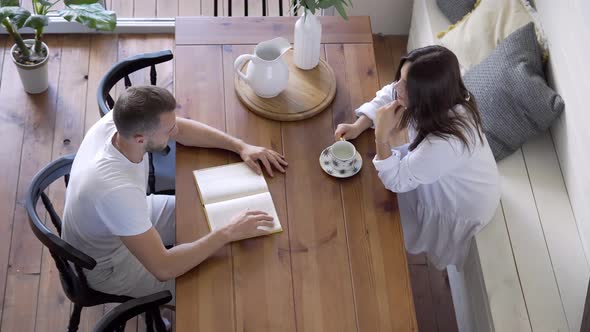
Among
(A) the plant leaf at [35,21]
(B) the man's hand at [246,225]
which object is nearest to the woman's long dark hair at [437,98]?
(B) the man's hand at [246,225]

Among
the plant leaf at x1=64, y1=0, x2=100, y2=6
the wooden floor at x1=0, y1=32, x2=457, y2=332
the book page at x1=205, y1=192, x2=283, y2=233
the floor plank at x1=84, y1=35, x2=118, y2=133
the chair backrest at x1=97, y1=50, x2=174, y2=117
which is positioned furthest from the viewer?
the floor plank at x1=84, y1=35, x2=118, y2=133

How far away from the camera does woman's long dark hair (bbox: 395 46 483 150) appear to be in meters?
1.93

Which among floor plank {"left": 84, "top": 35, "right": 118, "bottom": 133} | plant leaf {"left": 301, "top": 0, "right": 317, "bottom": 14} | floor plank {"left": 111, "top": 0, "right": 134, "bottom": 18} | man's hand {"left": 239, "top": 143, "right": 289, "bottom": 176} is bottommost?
floor plank {"left": 84, "top": 35, "right": 118, "bottom": 133}

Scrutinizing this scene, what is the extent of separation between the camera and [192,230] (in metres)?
1.97

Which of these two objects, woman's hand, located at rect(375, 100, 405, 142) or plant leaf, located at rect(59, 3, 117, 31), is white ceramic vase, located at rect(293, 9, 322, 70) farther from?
plant leaf, located at rect(59, 3, 117, 31)

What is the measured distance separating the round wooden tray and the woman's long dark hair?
325mm

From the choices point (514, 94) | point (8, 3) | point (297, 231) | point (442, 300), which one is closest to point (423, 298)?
point (442, 300)

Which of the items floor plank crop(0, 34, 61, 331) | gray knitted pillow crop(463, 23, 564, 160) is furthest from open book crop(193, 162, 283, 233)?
floor plank crop(0, 34, 61, 331)

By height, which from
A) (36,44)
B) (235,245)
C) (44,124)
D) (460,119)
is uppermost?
(460,119)

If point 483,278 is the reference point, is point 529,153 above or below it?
above

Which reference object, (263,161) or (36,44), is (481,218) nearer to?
(263,161)

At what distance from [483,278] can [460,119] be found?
0.56 metres

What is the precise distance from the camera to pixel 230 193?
2.06m

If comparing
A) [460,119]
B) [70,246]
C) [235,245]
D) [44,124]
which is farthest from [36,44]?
[460,119]
